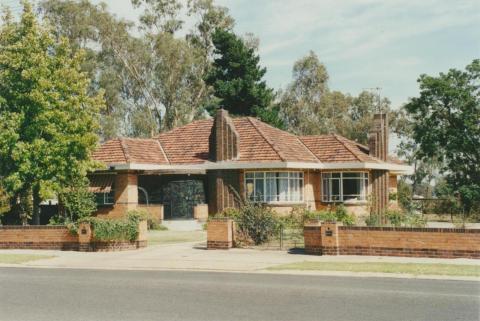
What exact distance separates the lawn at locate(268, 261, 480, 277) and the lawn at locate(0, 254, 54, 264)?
862 cm

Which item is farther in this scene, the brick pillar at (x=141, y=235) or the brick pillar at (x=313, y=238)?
the brick pillar at (x=141, y=235)

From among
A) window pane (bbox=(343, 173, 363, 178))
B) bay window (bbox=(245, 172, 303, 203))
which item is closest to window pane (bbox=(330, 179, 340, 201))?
window pane (bbox=(343, 173, 363, 178))

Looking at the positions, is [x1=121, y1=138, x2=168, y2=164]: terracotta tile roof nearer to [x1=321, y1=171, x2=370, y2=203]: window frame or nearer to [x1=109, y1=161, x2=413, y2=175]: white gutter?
[x1=109, y1=161, x2=413, y2=175]: white gutter

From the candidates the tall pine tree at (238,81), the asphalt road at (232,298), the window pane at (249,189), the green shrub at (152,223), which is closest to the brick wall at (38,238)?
the asphalt road at (232,298)

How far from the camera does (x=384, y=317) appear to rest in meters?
9.96

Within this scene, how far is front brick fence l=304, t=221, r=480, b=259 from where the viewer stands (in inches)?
724

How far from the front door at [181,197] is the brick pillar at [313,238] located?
576 inches

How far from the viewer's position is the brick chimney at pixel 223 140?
1355 inches

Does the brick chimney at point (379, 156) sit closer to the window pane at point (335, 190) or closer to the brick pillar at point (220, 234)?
the window pane at point (335, 190)

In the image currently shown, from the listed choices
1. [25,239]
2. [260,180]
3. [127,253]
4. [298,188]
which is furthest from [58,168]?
[298,188]

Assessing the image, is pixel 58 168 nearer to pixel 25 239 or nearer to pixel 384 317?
pixel 25 239

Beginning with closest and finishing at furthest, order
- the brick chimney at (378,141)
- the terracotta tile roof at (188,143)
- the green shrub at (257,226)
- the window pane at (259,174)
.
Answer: the green shrub at (257,226)
the window pane at (259,174)
the terracotta tile roof at (188,143)
the brick chimney at (378,141)

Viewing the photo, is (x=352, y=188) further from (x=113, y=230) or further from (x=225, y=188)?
(x=113, y=230)

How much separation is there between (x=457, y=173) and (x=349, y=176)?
1697cm
